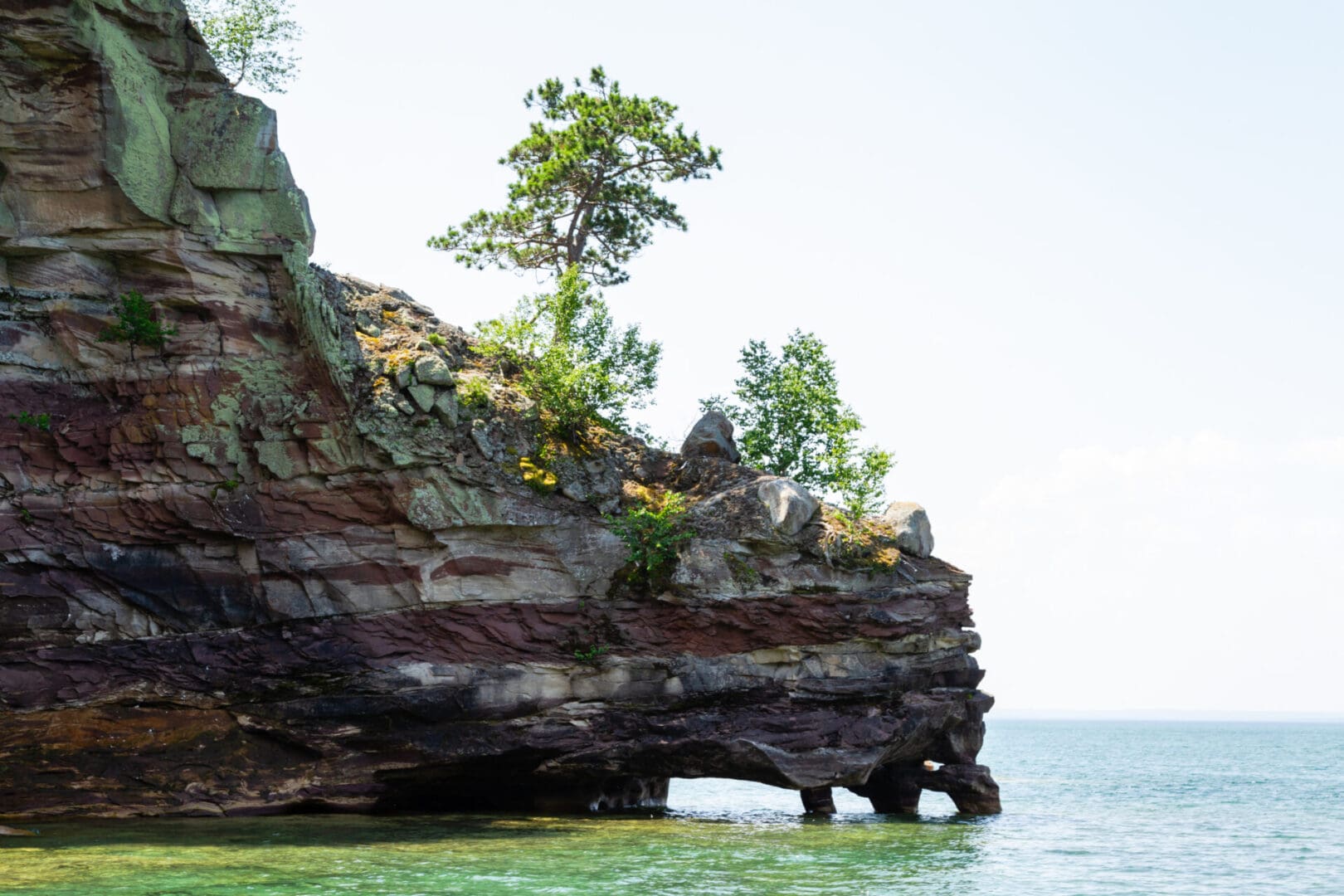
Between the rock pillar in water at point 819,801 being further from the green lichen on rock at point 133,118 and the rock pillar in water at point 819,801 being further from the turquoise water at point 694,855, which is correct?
the green lichen on rock at point 133,118

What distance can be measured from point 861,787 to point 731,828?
6698 millimetres

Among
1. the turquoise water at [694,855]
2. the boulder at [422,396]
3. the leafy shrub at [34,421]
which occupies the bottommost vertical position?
the turquoise water at [694,855]

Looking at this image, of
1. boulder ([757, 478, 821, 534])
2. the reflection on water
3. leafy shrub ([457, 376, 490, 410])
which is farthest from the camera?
boulder ([757, 478, 821, 534])

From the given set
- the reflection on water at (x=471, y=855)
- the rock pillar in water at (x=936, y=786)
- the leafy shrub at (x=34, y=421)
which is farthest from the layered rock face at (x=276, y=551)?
the rock pillar in water at (x=936, y=786)

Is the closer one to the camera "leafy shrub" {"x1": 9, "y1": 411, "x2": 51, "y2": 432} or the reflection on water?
the reflection on water

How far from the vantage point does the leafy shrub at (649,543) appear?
91.3ft

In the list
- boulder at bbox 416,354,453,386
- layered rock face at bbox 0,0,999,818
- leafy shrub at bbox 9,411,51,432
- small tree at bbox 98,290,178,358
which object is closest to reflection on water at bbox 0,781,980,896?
layered rock face at bbox 0,0,999,818

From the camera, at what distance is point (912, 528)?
30.0m

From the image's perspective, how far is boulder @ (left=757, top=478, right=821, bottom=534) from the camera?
2861cm

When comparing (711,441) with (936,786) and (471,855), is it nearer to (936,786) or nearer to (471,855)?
(936,786)

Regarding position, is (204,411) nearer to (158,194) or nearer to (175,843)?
(158,194)

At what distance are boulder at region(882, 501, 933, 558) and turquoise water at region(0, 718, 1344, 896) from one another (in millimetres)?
6928

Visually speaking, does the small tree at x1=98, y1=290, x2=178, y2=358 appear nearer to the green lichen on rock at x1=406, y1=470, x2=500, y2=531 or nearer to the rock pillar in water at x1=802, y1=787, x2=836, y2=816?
the green lichen on rock at x1=406, y1=470, x2=500, y2=531

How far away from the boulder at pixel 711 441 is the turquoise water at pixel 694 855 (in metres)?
9.64
